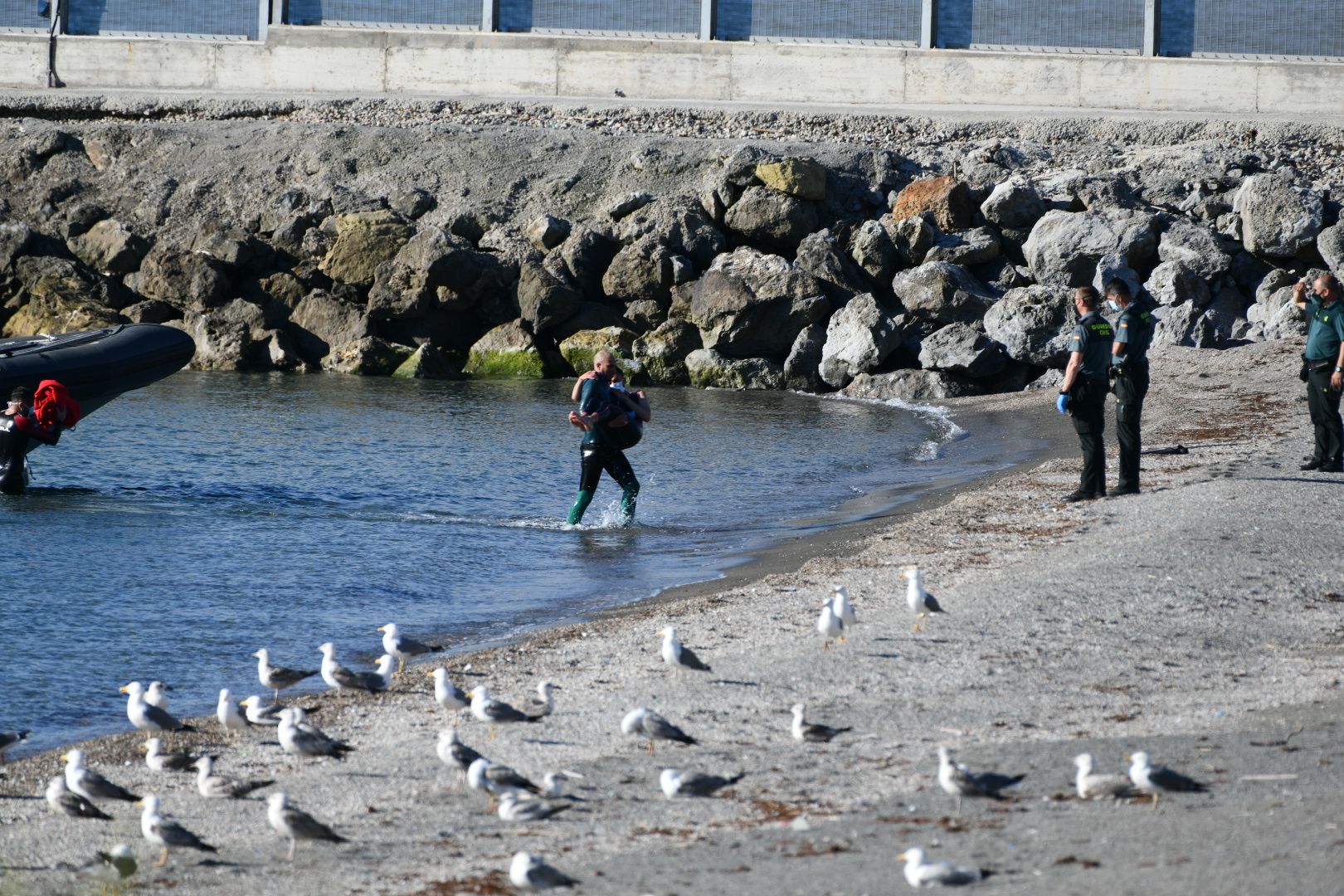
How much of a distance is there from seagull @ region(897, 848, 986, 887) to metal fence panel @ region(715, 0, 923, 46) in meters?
34.1

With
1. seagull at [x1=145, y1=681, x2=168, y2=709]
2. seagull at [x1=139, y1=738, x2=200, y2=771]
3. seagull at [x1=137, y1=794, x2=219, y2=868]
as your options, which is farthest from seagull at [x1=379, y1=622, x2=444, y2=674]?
seagull at [x1=137, y1=794, x2=219, y2=868]

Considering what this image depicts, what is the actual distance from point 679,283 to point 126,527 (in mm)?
17875

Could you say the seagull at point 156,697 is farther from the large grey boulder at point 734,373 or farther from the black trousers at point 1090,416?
the large grey boulder at point 734,373

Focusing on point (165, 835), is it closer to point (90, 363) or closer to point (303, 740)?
point (303, 740)

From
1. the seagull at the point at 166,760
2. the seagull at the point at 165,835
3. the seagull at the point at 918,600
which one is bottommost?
the seagull at the point at 166,760

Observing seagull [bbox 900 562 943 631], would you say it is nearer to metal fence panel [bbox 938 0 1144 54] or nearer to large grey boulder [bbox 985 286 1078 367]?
large grey boulder [bbox 985 286 1078 367]

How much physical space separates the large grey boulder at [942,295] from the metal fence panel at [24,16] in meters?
25.1

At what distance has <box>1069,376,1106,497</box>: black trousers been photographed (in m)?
12.9

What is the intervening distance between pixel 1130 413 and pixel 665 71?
26.7m

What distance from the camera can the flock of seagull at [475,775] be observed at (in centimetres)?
596

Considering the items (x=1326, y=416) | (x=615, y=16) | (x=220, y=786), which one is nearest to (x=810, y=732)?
(x=220, y=786)

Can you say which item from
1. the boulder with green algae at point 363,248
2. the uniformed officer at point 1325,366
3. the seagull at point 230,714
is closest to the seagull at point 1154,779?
the seagull at point 230,714

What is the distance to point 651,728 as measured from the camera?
701 centimetres

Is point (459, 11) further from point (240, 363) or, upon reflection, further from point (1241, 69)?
point (1241, 69)
